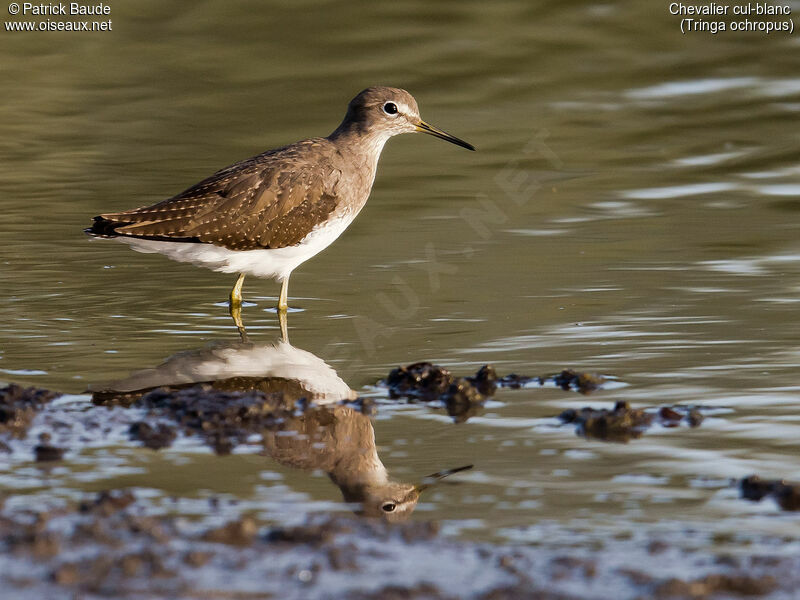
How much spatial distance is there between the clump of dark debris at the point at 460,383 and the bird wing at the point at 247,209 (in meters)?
2.78

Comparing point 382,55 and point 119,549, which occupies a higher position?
point 382,55

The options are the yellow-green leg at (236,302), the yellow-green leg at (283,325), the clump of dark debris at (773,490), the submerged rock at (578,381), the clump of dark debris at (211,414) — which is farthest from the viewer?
the yellow-green leg at (236,302)

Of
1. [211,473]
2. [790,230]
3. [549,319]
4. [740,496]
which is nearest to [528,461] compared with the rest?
[740,496]

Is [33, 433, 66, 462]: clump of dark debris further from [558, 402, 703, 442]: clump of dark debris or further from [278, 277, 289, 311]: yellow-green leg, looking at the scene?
[278, 277, 289, 311]: yellow-green leg

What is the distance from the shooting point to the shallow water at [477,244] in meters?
6.04

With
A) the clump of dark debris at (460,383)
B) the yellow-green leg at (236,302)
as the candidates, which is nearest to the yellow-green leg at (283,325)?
the yellow-green leg at (236,302)

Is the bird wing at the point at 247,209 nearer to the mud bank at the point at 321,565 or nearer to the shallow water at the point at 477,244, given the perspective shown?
the shallow water at the point at 477,244

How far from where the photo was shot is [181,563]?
4.75m

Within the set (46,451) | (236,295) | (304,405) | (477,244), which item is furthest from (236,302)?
(46,451)

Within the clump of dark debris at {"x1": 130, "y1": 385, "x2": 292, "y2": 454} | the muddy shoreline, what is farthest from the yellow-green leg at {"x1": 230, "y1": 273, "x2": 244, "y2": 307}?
the muddy shoreline

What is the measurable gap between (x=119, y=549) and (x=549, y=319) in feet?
17.1

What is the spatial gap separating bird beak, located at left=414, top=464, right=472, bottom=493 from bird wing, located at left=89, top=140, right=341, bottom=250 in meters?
4.41

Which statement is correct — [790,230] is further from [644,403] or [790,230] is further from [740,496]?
[740,496]

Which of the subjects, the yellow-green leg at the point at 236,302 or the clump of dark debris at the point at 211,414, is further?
the yellow-green leg at the point at 236,302
